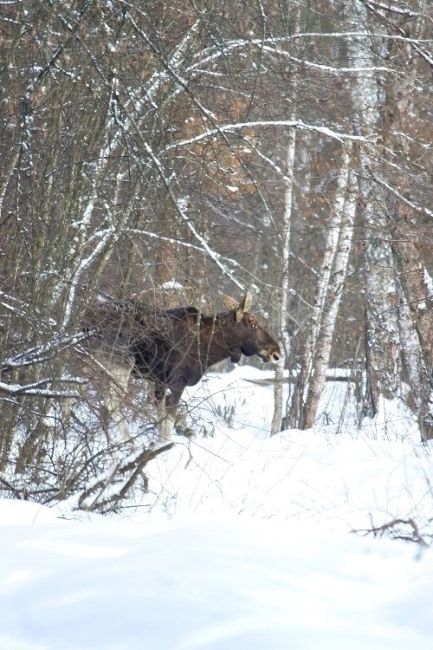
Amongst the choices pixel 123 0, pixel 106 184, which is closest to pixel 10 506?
pixel 123 0

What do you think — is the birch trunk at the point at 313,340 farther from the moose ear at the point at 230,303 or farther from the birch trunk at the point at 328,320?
the moose ear at the point at 230,303

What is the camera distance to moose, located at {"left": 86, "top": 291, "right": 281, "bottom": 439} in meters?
8.67

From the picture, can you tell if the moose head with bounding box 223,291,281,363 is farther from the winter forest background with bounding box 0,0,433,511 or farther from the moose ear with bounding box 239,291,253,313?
the winter forest background with bounding box 0,0,433,511

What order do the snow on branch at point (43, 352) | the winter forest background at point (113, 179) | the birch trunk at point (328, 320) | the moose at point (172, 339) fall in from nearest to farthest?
the winter forest background at point (113, 179)
the snow on branch at point (43, 352)
the moose at point (172, 339)
the birch trunk at point (328, 320)

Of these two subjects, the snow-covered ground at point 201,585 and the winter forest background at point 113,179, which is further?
the winter forest background at point 113,179

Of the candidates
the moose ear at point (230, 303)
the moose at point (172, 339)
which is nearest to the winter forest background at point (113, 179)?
the moose at point (172, 339)

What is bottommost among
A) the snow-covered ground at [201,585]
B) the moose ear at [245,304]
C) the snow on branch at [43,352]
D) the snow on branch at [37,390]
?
the snow-covered ground at [201,585]

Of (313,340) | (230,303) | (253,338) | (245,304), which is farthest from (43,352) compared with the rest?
(313,340)

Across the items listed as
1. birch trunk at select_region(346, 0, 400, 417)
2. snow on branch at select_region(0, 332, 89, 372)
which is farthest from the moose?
birch trunk at select_region(346, 0, 400, 417)

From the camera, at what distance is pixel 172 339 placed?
1004 centimetres

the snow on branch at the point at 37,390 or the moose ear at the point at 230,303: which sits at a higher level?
the moose ear at the point at 230,303

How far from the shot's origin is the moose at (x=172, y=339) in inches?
341

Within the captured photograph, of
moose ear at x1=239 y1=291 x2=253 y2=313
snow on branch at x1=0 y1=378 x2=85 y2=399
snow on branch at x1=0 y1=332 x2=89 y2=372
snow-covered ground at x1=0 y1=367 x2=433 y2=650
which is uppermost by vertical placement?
moose ear at x1=239 y1=291 x2=253 y2=313

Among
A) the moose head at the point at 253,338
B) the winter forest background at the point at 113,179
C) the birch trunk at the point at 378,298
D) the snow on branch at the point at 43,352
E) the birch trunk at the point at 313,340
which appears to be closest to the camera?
the winter forest background at the point at 113,179
